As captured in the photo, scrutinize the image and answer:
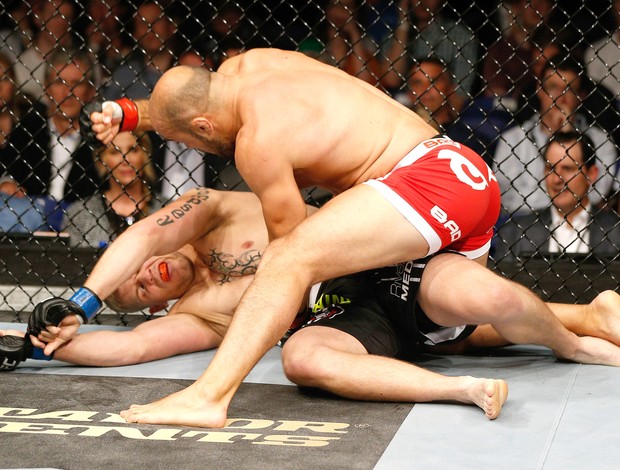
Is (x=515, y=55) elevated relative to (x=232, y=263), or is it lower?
elevated

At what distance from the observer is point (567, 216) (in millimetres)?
3072

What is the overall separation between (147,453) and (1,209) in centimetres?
193

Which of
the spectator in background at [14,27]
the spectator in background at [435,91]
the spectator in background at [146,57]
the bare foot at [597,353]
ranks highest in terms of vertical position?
the spectator in background at [14,27]

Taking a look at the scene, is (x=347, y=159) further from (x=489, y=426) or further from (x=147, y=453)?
(x=147, y=453)

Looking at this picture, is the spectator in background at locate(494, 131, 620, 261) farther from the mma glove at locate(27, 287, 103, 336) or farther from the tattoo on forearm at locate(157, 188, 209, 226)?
the mma glove at locate(27, 287, 103, 336)

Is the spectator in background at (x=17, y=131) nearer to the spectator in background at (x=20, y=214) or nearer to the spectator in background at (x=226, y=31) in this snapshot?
the spectator in background at (x=20, y=214)

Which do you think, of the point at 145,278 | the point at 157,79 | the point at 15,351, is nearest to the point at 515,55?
the point at 157,79

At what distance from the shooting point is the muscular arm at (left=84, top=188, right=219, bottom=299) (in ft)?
7.50

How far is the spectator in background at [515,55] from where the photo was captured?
3.52 metres

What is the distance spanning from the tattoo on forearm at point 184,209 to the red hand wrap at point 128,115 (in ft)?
0.82

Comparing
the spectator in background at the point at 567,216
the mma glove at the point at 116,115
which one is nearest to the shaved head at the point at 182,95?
the mma glove at the point at 116,115

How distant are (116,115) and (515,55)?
192 centimetres

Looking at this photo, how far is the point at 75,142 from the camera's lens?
3.77 meters

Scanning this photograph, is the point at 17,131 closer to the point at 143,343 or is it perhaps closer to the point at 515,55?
the point at 143,343
